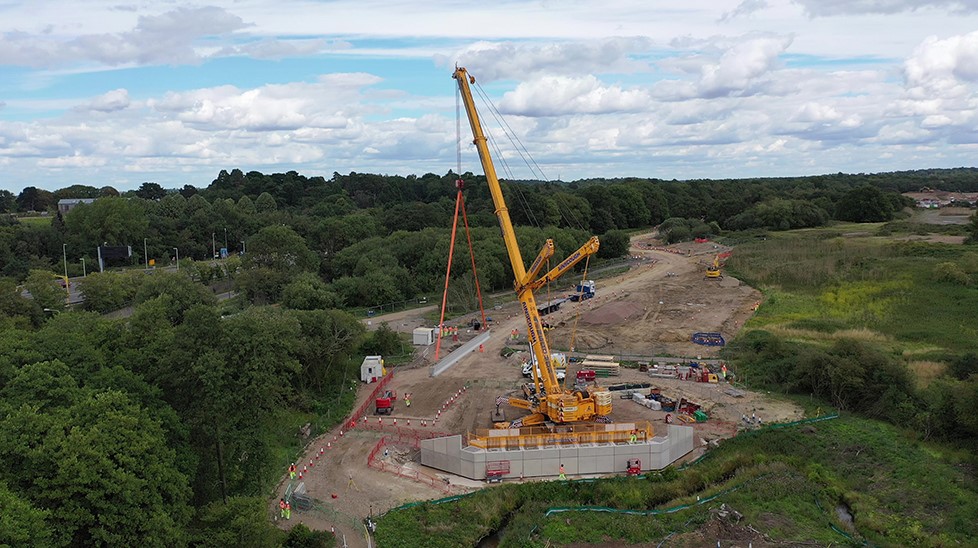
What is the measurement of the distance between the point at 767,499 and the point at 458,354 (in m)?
23.2

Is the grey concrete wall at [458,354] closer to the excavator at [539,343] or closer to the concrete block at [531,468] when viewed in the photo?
the excavator at [539,343]

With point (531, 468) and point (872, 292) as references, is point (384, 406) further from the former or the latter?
point (872, 292)

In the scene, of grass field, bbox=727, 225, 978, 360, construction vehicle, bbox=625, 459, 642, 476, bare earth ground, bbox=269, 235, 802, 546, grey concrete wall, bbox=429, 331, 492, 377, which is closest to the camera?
bare earth ground, bbox=269, 235, 802, 546

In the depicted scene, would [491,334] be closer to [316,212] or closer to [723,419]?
[723,419]

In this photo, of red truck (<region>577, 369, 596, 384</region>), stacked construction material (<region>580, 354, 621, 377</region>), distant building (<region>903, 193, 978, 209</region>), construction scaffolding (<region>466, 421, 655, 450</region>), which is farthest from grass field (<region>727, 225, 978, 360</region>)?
distant building (<region>903, 193, 978, 209</region>)

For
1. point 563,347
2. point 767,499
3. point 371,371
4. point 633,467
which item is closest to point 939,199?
point 563,347

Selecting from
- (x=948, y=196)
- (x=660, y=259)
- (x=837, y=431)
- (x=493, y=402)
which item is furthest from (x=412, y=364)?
(x=948, y=196)

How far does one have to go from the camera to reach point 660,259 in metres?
88.4

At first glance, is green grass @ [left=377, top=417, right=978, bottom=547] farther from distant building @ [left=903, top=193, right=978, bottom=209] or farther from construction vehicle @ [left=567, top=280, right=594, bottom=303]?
distant building @ [left=903, top=193, right=978, bottom=209]

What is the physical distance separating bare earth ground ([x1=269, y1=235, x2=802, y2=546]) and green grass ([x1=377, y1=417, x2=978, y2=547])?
2000 millimetres

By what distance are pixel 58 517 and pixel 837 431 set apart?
29130mm

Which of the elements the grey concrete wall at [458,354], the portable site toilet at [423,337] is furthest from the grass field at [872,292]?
the portable site toilet at [423,337]

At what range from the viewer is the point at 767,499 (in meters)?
25.6

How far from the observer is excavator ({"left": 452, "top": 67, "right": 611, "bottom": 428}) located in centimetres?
3131
